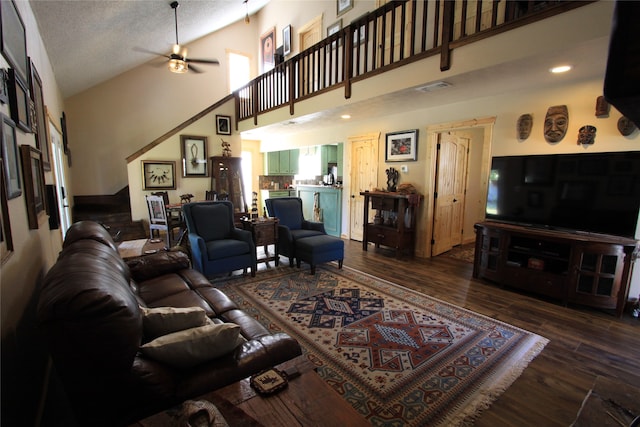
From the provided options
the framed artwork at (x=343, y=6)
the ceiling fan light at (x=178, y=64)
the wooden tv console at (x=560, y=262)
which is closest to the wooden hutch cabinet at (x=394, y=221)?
the wooden tv console at (x=560, y=262)

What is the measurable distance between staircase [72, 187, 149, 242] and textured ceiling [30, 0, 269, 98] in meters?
2.23

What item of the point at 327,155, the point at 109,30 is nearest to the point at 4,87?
the point at 109,30

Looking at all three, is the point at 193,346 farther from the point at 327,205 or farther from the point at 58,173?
the point at 327,205

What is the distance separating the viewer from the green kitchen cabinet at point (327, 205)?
6566mm

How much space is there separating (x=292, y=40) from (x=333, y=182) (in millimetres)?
3658

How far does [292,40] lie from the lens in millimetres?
7285

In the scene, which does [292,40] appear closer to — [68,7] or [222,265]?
[68,7]

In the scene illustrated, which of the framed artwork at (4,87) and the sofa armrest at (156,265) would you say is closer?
the framed artwork at (4,87)

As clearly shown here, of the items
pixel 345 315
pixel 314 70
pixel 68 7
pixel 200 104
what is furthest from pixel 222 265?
pixel 200 104

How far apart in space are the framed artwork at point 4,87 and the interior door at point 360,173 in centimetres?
479

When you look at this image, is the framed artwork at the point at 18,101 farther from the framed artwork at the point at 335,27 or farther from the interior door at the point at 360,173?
the framed artwork at the point at 335,27

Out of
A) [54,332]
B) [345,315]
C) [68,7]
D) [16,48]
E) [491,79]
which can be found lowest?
[345,315]

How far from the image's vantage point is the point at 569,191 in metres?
3.19

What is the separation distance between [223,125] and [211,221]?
148 inches
